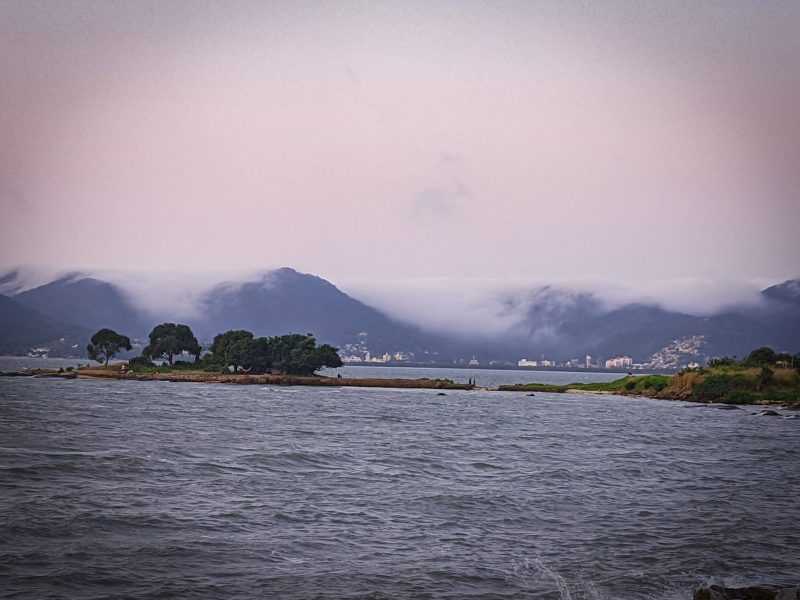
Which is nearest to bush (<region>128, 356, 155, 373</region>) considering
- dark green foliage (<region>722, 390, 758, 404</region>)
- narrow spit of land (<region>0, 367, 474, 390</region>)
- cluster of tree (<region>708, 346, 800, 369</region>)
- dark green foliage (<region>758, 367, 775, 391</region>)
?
narrow spit of land (<region>0, 367, 474, 390</region>)

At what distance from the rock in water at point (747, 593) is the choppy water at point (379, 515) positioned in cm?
204

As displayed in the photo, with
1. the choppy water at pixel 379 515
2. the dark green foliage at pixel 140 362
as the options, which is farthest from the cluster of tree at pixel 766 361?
the dark green foliage at pixel 140 362

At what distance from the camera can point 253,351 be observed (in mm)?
170625

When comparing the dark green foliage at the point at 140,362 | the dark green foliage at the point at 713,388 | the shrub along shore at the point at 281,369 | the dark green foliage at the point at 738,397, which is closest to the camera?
the dark green foliage at the point at 738,397

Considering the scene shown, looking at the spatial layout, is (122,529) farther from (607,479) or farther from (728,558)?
(607,479)

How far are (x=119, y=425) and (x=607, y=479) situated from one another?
37370 mm

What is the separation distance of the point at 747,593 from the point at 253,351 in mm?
157418

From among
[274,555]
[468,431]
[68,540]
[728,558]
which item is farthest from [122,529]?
[468,431]

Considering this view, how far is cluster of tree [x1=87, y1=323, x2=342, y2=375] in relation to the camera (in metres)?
171

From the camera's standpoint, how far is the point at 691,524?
28906 mm

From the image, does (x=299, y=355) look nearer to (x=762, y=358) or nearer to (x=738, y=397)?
(x=738, y=397)

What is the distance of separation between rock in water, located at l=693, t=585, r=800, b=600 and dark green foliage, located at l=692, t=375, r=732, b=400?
11411 cm

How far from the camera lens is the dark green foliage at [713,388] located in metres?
126

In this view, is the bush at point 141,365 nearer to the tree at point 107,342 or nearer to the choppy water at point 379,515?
the tree at point 107,342
